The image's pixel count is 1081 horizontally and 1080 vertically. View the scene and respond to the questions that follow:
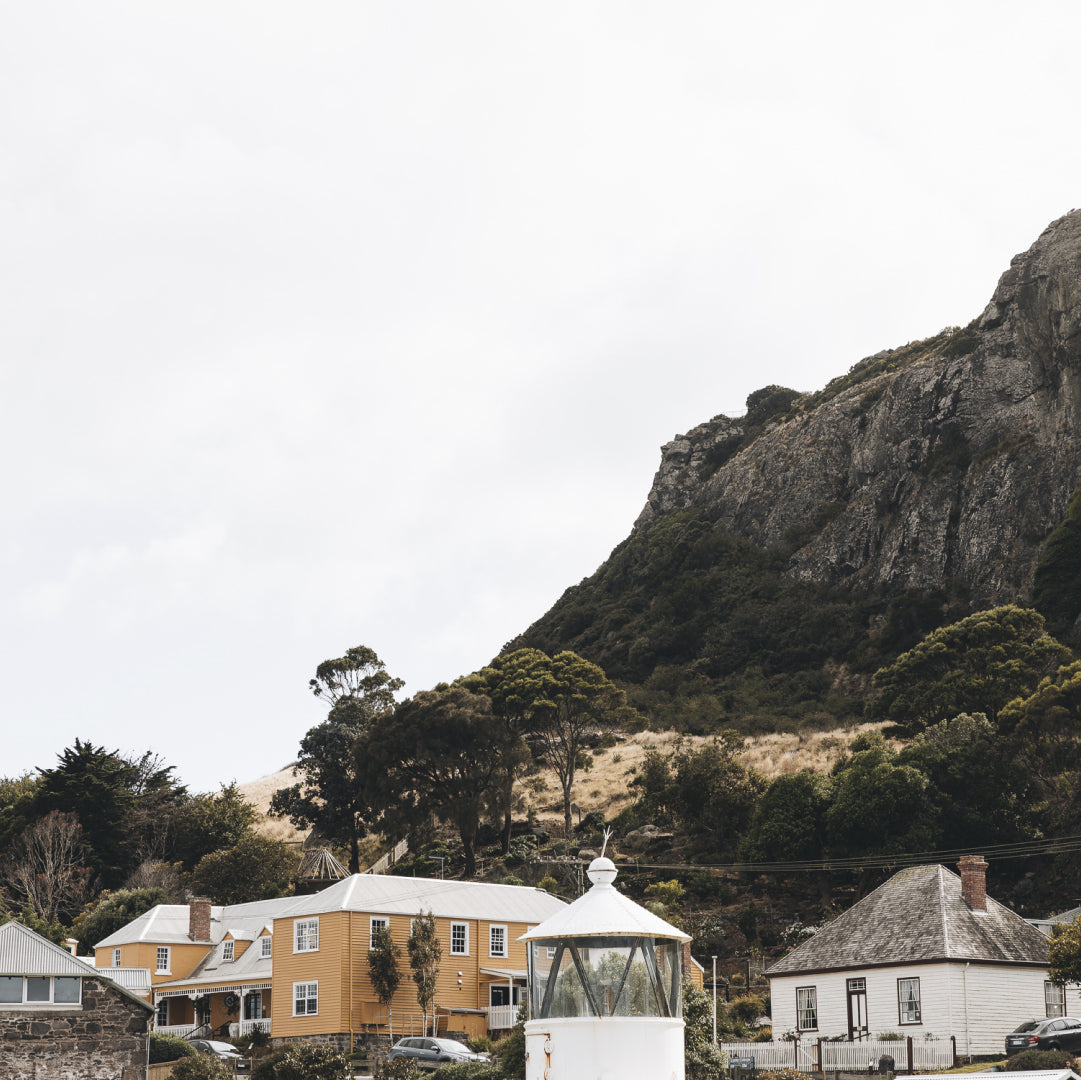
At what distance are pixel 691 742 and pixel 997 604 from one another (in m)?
23.2

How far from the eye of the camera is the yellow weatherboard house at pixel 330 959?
48000 millimetres

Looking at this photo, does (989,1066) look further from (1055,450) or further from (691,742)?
(1055,450)

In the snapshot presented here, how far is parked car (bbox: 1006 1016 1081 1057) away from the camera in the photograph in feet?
108

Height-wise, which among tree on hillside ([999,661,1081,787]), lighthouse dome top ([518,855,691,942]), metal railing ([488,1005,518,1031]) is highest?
tree on hillside ([999,661,1081,787])

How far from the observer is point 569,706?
71.3 meters

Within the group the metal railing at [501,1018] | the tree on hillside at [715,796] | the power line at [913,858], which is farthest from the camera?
the tree on hillside at [715,796]

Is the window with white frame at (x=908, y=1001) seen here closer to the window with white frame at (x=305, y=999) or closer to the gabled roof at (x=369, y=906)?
the gabled roof at (x=369, y=906)

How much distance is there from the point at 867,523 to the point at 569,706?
145 feet

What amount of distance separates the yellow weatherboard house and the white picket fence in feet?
46.0

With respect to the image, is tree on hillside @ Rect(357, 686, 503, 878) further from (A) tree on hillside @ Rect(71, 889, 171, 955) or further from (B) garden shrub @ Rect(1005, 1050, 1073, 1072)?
(B) garden shrub @ Rect(1005, 1050, 1073, 1072)

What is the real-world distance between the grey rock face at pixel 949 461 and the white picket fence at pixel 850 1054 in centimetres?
5779

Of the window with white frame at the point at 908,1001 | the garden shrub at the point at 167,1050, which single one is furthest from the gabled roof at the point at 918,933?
the garden shrub at the point at 167,1050

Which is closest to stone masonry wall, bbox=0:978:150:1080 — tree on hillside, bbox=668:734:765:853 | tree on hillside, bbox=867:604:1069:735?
tree on hillside, bbox=668:734:765:853

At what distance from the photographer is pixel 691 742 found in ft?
264
